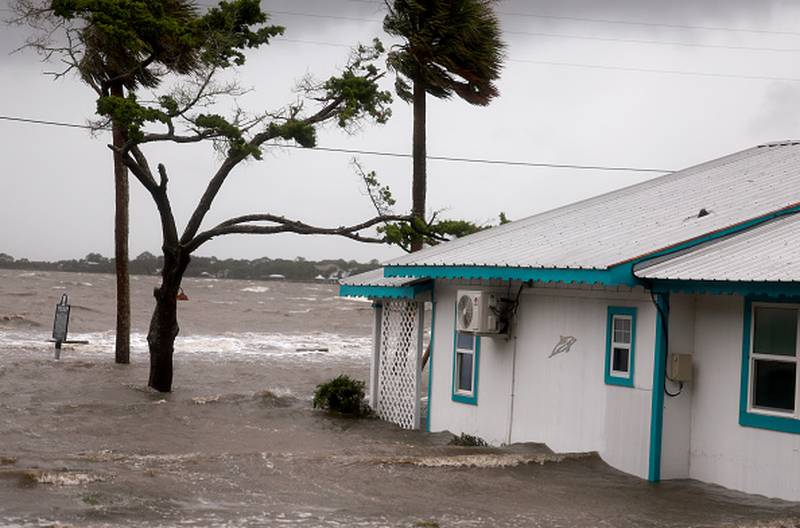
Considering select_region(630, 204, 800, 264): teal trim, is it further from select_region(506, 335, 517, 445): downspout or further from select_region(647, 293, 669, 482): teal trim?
select_region(506, 335, 517, 445): downspout

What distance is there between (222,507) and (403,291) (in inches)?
328

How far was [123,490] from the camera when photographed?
11.2 meters

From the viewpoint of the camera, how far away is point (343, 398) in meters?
20.7

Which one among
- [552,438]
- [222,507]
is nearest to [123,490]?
[222,507]

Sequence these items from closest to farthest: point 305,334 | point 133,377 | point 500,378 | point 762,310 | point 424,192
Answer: point 762,310, point 500,378, point 424,192, point 133,377, point 305,334

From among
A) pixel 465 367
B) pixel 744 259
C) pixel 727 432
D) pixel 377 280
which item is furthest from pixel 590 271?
pixel 377 280

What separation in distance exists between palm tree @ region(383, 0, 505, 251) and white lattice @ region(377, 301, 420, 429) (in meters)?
3.52

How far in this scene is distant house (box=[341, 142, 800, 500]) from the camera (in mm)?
12352

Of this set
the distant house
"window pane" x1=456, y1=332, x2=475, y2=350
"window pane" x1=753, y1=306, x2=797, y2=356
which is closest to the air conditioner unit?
the distant house

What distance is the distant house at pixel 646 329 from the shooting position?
12.4m

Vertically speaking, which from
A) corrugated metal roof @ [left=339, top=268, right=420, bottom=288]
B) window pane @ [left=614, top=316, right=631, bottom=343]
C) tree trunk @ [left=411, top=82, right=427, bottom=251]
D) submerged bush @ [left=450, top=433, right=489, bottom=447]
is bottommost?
submerged bush @ [left=450, top=433, right=489, bottom=447]

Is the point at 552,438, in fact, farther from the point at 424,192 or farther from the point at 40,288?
the point at 40,288

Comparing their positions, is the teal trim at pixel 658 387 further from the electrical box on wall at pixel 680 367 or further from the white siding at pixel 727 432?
the white siding at pixel 727 432

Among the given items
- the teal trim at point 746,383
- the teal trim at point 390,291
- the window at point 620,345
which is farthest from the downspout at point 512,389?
the teal trim at point 746,383
